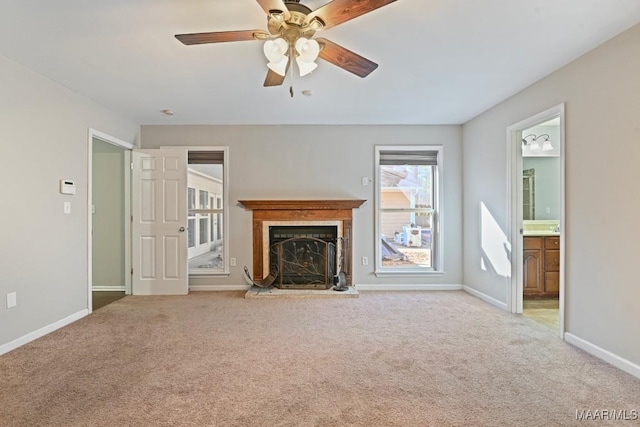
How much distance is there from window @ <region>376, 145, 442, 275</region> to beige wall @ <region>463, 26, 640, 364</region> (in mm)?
1861

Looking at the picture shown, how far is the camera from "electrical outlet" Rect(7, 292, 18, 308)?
8.99 ft

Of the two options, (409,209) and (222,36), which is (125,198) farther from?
(409,209)

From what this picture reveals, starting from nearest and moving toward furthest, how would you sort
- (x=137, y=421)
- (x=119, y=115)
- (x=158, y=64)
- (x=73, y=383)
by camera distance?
1. (x=137, y=421)
2. (x=73, y=383)
3. (x=158, y=64)
4. (x=119, y=115)

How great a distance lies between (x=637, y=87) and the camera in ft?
7.54

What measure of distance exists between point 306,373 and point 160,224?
3262 mm

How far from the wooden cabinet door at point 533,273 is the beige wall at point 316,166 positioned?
34.2 inches

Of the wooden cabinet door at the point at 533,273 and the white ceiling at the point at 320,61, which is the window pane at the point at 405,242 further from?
the white ceiling at the point at 320,61

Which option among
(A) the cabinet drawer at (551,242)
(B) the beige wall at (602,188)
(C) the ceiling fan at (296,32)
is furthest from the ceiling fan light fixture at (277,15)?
(A) the cabinet drawer at (551,242)

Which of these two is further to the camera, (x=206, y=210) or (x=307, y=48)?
(x=206, y=210)

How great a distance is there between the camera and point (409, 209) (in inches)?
196

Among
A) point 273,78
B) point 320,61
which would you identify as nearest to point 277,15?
point 273,78

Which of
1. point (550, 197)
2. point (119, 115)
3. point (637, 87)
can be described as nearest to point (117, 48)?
point (119, 115)

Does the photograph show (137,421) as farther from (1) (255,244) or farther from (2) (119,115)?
(2) (119,115)

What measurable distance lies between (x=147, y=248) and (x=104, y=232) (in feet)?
2.65
